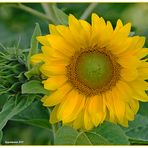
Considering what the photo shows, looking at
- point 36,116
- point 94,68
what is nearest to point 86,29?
point 94,68

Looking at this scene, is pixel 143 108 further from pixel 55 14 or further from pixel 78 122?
pixel 55 14

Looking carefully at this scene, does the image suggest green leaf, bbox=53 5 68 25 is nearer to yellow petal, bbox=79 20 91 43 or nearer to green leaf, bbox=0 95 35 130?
yellow petal, bbox=79 20 91 43

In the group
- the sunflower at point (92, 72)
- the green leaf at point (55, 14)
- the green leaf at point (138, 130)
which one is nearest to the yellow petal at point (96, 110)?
the sunflower at point (92, 72)

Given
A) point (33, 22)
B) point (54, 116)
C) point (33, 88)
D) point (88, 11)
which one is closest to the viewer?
point (33, 88)

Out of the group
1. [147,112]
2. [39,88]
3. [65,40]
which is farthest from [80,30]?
[147,112]

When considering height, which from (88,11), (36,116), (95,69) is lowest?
(36,116)
